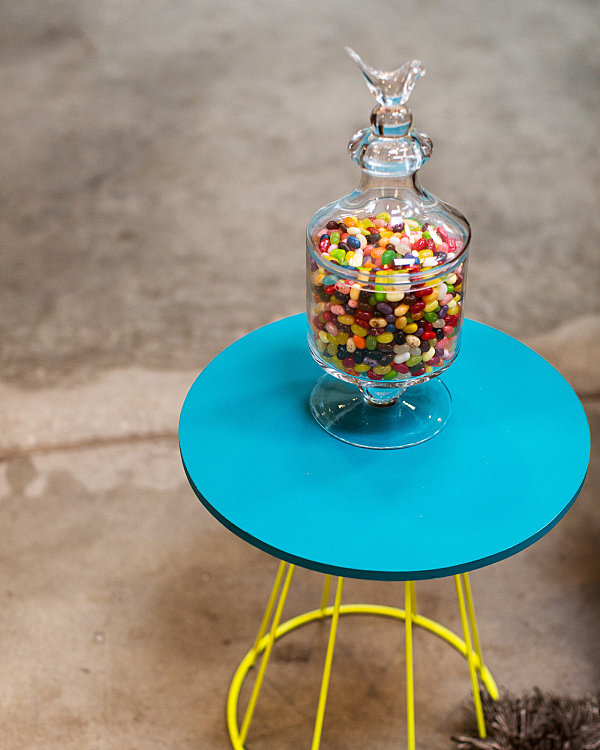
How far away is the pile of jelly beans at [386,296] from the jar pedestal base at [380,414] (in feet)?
0.46

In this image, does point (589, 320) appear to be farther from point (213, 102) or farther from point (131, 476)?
point (213, 102)

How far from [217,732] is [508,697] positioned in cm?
65

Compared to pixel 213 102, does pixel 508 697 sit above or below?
below

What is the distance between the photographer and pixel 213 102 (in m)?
4.14

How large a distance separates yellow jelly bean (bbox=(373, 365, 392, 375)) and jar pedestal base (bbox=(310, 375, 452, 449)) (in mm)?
143

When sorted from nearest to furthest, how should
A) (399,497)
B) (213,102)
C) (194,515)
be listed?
(399,497), (194,515), (213,102)

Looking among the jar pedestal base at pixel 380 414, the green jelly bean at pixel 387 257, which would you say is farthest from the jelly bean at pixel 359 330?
the jar pedestal base at pixel 380 414

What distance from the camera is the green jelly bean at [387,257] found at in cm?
125

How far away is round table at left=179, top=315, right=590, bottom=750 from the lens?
1.26m

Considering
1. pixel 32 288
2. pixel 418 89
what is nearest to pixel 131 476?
pixel 32 288

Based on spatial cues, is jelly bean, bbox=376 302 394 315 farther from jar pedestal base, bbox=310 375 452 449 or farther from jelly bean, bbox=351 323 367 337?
jar pedestal base, bbox=310 375 452 449

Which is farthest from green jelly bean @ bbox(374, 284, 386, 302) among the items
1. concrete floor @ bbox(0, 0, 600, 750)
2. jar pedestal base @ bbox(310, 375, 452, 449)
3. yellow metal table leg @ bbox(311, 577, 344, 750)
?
yellow metal table leg @ bbox(311, 577, 344, 750)

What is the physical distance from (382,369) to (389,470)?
0.59ft

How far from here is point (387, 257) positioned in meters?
1.26
